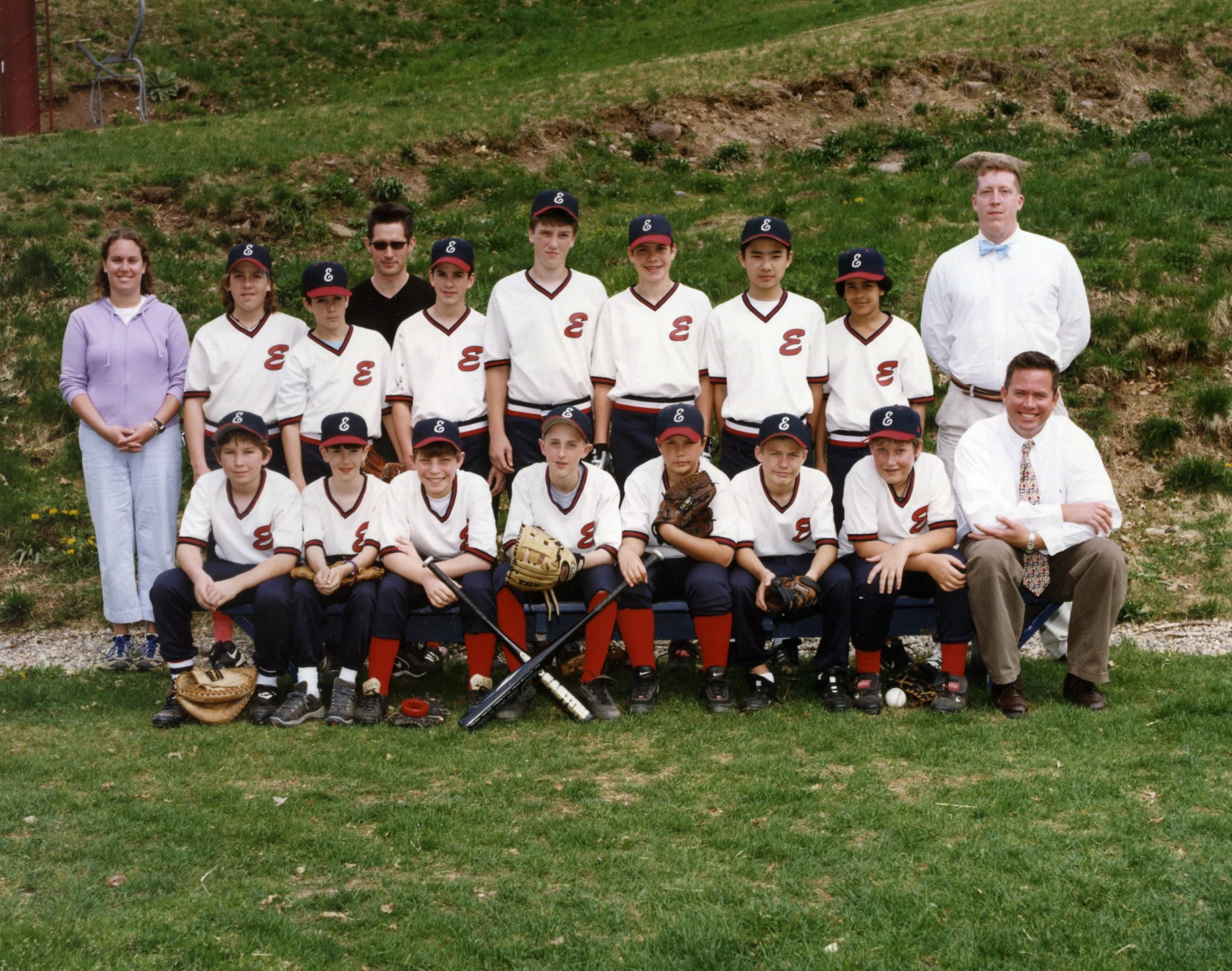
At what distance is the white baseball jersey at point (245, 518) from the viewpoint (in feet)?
20.6

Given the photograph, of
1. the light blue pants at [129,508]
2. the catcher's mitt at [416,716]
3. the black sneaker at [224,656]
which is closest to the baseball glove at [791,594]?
the catcher's mitt at [416,716]

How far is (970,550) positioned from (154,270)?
8.65 m

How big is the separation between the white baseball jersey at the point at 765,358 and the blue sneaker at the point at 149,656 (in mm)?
3606

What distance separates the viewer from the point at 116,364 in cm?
696

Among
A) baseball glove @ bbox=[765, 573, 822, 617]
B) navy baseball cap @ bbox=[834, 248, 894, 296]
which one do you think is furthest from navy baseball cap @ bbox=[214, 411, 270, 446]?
navy baseball cap @ bbox=[834, 248, 894, 296]

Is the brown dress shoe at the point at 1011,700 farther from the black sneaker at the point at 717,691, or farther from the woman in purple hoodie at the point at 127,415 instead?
the woman in purple hoodie at the point at 127,415

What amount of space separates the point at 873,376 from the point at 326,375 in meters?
2.96

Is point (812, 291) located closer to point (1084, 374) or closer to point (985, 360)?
point (1084, 374)

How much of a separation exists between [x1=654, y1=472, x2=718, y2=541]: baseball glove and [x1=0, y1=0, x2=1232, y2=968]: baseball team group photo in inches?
1.1

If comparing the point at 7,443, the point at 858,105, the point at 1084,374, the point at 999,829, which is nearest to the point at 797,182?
the point at 858,105

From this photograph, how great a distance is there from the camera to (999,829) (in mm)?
4227

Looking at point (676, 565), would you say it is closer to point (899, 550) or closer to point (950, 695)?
point (899, 550)

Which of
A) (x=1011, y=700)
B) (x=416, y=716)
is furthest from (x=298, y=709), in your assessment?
(x=1011, y=700)

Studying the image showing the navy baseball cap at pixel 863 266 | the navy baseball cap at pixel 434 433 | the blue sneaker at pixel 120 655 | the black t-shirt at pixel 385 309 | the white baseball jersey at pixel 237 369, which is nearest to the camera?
the navy baseball cap at pixel 434 433
